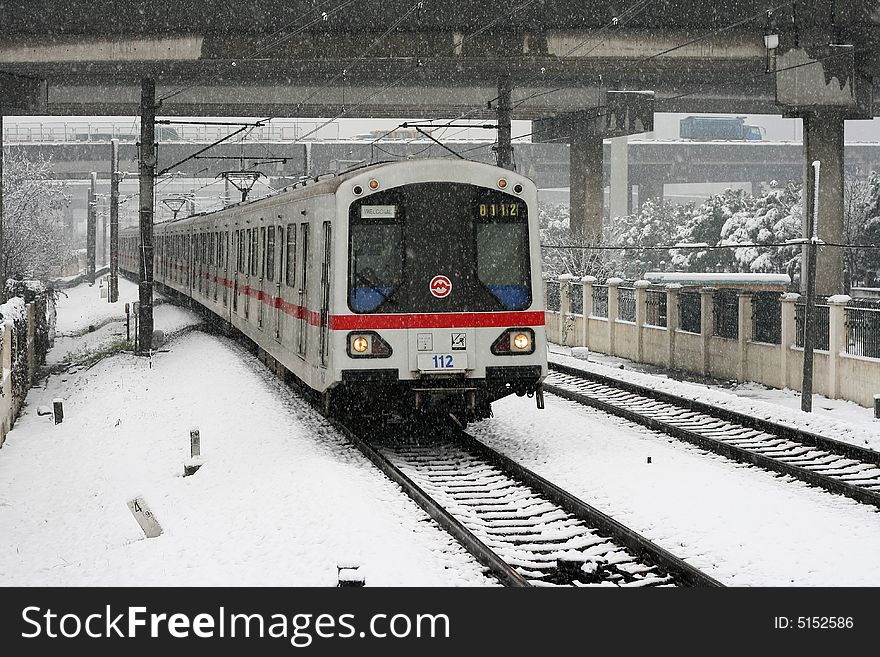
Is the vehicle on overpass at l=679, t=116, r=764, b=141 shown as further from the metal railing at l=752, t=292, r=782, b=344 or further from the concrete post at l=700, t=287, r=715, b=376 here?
the metal railing at l=752, t=292, r=782, b=344

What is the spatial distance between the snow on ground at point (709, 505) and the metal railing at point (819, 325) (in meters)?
7.20

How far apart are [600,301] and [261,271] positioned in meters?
12.2

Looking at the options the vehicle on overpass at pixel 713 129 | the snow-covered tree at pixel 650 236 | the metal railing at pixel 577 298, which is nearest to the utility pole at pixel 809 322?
the metal railing at pixel 577 298

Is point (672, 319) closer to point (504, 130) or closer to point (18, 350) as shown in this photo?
point (504, 130)

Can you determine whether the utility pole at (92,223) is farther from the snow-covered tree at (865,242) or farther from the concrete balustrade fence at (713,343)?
the concrete balustrade fence at (713,343)

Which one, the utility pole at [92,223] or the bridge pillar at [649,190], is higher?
the bridge pillar at [649,190]

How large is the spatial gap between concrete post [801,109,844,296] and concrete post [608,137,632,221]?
1445 inches

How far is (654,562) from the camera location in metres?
8.66

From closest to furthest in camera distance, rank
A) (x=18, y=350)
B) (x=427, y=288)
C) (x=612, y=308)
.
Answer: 1. (x=427, y=288)
2. (x=18, y=350)
3. (x=612, y=308)

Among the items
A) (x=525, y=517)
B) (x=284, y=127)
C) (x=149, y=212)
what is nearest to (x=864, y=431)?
(x=525, y=517)

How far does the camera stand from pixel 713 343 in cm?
2373

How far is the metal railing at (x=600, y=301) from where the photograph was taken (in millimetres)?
29125

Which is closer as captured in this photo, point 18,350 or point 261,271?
point 261,271

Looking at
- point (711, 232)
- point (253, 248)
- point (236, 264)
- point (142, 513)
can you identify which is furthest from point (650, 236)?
point (142, 513)
